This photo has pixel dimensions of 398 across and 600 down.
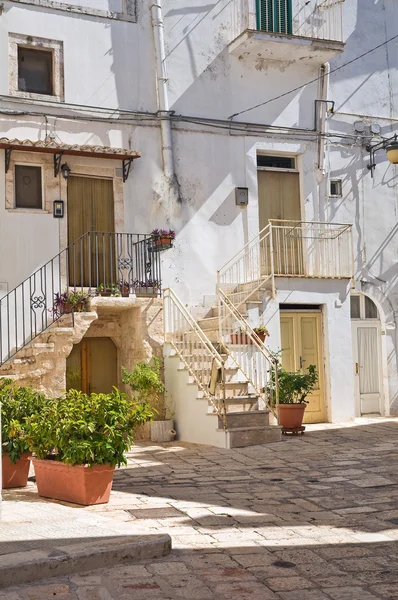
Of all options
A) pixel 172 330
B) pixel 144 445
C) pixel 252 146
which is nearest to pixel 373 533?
pixel 144 445

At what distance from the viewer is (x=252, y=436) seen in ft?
36.7

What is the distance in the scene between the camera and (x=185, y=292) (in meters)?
13.6

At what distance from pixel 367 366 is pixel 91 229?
600cm

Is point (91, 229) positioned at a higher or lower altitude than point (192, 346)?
higher

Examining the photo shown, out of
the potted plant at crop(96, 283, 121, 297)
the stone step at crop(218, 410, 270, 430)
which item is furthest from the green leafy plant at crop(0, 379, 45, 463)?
the potted plant at crop(96, 283, 121, 297)

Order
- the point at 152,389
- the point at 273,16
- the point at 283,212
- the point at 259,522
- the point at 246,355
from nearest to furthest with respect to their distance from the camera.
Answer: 1. the point at 259,522
2. the point at 152,389
3. the point at 246,355
4. the point at 273,16
5. the point at 283,212

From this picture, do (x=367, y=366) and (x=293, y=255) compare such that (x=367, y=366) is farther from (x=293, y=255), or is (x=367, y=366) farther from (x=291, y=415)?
(x=291, y=415)

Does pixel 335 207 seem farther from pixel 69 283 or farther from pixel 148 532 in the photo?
pixel 148 532

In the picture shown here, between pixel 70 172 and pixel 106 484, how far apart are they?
675cm

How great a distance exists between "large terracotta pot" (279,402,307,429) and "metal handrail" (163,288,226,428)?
4.21 feet

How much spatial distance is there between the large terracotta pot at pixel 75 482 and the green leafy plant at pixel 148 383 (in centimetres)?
455

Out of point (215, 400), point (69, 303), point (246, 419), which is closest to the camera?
point (246, 419)

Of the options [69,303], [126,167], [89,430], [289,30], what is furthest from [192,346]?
[289,30]

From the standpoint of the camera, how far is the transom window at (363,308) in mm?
15195
